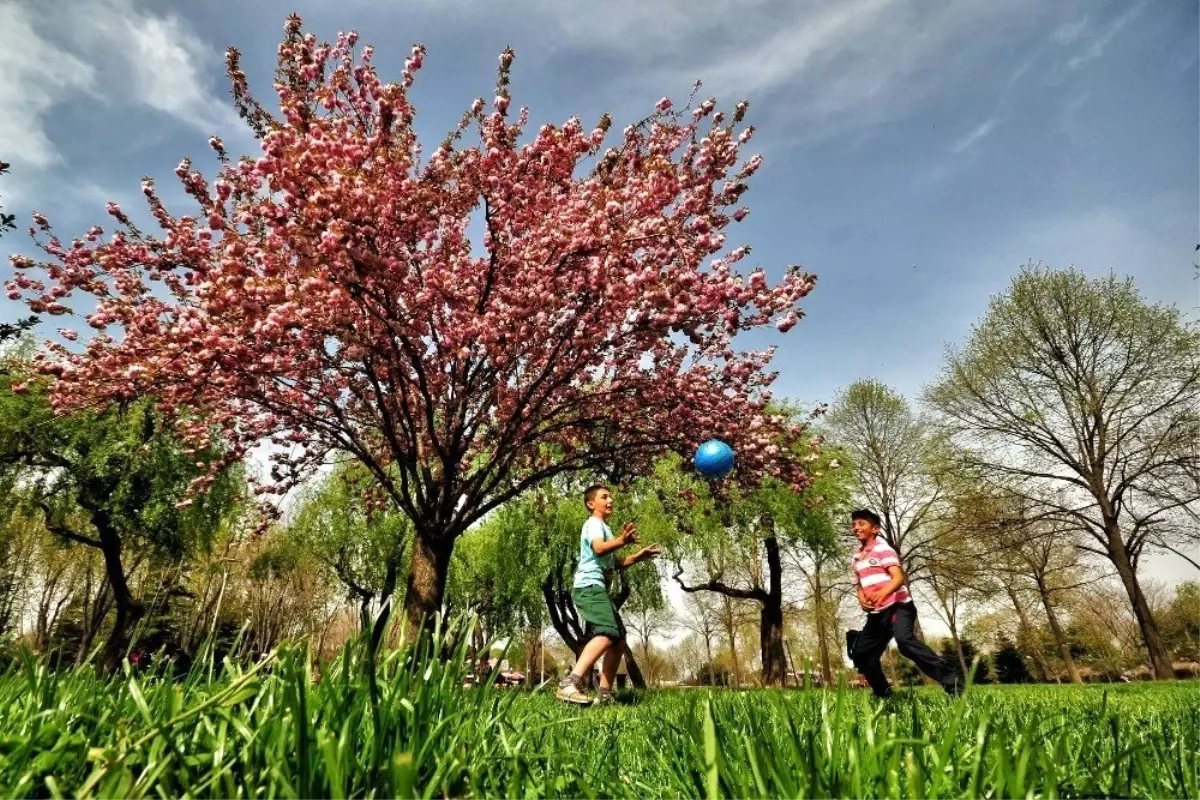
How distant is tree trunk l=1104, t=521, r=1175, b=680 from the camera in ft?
57.1

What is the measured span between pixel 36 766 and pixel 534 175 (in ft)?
29.1

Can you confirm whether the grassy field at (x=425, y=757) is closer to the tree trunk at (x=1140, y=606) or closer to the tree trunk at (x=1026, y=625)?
the tree trunk at (x=1140, y=606)

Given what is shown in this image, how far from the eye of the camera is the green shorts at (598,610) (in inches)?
228

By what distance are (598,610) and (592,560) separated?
1.57ft

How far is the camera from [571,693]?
5.05 metres

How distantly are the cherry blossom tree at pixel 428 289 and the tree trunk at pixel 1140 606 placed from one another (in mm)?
14567

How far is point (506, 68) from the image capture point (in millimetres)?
8055

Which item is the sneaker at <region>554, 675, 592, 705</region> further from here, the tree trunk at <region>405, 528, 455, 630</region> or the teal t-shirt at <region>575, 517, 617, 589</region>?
the tree trunk at <region>405, 528, 455, 630</region>

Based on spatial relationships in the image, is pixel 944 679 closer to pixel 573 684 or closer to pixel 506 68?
pixel 573 684

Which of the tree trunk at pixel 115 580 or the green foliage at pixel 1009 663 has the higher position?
the tree trunk at pixel 115 580

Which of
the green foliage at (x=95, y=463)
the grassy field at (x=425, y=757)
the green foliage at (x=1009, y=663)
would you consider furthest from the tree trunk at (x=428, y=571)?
the green foliage at (x=1009, y=663)

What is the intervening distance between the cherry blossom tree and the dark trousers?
4.43m

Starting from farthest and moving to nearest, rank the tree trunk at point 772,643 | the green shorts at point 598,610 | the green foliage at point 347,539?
the green foliage at point 347,539 < the tree trunk at point 772,643 < the green shorts at point 598,610

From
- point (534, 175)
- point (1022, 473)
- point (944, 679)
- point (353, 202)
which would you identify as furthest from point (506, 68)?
point (1022, 473)
